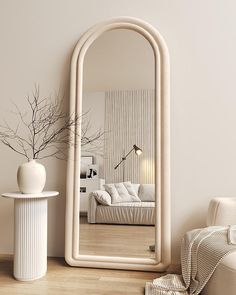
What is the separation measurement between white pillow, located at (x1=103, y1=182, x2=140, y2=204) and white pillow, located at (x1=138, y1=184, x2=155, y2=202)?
0.16 feet

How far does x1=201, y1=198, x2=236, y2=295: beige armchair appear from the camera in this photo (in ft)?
4.60

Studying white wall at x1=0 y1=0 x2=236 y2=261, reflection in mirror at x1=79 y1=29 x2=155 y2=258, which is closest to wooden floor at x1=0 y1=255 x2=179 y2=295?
reflection in mirror at x1=79 y1=29 x2=155 y2=258

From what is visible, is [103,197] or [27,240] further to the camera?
[103,197]

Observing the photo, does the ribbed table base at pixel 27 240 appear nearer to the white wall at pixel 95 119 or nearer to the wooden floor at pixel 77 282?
the wooden floor at pixel 77 282

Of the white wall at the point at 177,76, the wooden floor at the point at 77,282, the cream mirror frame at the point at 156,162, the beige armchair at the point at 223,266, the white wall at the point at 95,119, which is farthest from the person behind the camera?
the white wall at the point at 95,119

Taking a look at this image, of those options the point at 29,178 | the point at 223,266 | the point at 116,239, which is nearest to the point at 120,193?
the point at 116,239

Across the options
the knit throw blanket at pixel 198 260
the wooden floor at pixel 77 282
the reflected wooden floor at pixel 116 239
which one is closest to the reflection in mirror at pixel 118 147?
the reflected wooden floor at pixel 116 239

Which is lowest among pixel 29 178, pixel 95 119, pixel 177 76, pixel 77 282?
pixel 77 282

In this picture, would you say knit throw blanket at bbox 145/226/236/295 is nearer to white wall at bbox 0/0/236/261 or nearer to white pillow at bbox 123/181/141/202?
white wall at bbox 0/0/236/261

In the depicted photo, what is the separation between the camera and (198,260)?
66.6 inches

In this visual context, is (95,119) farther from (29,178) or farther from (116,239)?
(116,239)

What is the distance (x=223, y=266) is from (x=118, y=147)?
1.20 m

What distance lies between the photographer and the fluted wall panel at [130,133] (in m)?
2.29

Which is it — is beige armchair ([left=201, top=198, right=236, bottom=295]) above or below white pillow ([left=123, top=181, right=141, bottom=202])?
below
